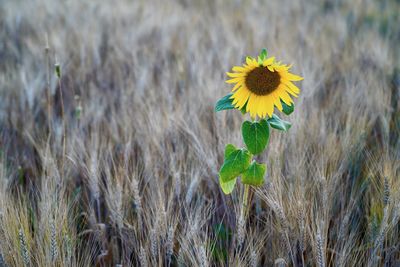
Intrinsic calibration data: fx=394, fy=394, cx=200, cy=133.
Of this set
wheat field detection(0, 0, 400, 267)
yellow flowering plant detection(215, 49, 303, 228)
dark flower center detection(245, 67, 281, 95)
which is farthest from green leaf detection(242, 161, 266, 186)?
dark flower center detection(245, 67, 281, 95)

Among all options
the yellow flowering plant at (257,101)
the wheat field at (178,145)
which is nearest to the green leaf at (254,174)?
the yellow flowering plant at (257,101)

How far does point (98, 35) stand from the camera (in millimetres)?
3330

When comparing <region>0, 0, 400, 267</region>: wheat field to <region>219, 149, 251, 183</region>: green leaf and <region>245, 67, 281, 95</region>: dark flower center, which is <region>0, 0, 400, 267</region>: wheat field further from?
<region>245, 67, 281, 95</region>: dark flower center

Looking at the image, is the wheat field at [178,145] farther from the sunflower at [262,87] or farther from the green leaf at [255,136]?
the sunflower at [262,87]

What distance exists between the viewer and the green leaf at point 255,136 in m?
1.21

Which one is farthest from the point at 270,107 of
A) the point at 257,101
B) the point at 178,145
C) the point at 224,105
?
the point at 178,145

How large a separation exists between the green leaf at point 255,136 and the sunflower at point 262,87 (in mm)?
36

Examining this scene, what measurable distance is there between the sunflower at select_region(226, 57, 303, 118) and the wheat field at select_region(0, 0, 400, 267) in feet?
1.08

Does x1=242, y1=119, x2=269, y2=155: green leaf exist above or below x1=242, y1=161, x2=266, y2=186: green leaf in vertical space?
above

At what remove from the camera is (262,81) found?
120 cm

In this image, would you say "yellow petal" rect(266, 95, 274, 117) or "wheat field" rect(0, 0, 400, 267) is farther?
"wheat field" rect(0, 0, 400, 267)

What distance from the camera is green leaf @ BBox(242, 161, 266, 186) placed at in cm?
123

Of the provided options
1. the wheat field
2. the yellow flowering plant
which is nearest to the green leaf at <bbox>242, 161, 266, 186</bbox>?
the yellow flowering plant

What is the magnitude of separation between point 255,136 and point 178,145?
2.29 ft
